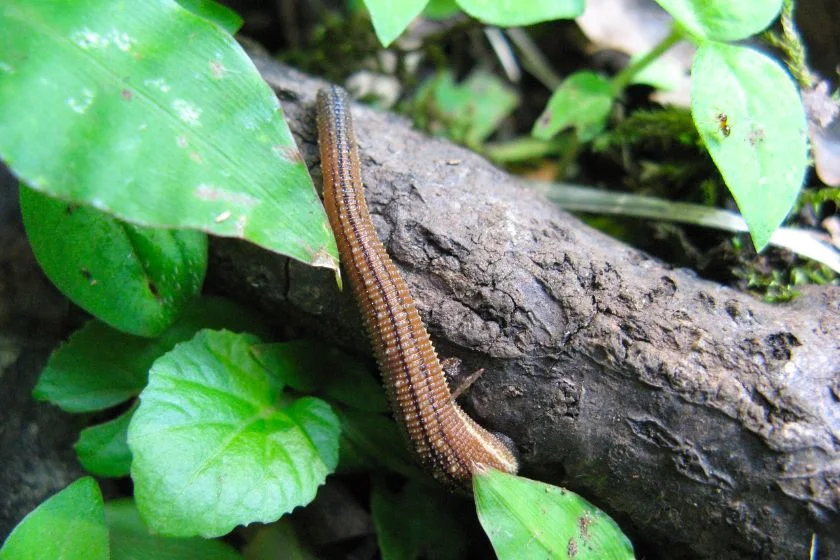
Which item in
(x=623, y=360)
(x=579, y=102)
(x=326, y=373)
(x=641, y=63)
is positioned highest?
(x=641, y=63)

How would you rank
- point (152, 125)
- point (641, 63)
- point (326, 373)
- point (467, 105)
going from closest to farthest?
point (152, 125) < point (326, 373) < point (641, 63) < point (467, 105)

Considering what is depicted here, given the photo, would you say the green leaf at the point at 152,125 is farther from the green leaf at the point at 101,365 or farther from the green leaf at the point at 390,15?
the green leaf at the point at 101,365

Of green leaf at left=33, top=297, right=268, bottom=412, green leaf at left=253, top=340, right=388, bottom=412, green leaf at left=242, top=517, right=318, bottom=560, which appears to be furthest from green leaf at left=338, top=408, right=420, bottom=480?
green leaf at left=33, top=297, right=268, bottom=412

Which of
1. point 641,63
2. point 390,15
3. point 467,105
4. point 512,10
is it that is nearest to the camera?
point 390,15

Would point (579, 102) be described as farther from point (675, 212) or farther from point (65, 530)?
point (65, 530)

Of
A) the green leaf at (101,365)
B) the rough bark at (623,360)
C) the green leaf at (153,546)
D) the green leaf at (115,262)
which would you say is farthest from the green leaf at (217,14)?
the green leaf at (153,546)

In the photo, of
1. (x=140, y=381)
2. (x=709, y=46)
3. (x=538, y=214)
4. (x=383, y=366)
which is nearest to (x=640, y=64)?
(x=709, y=46)

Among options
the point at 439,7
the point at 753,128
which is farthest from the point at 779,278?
the point at 439,7
